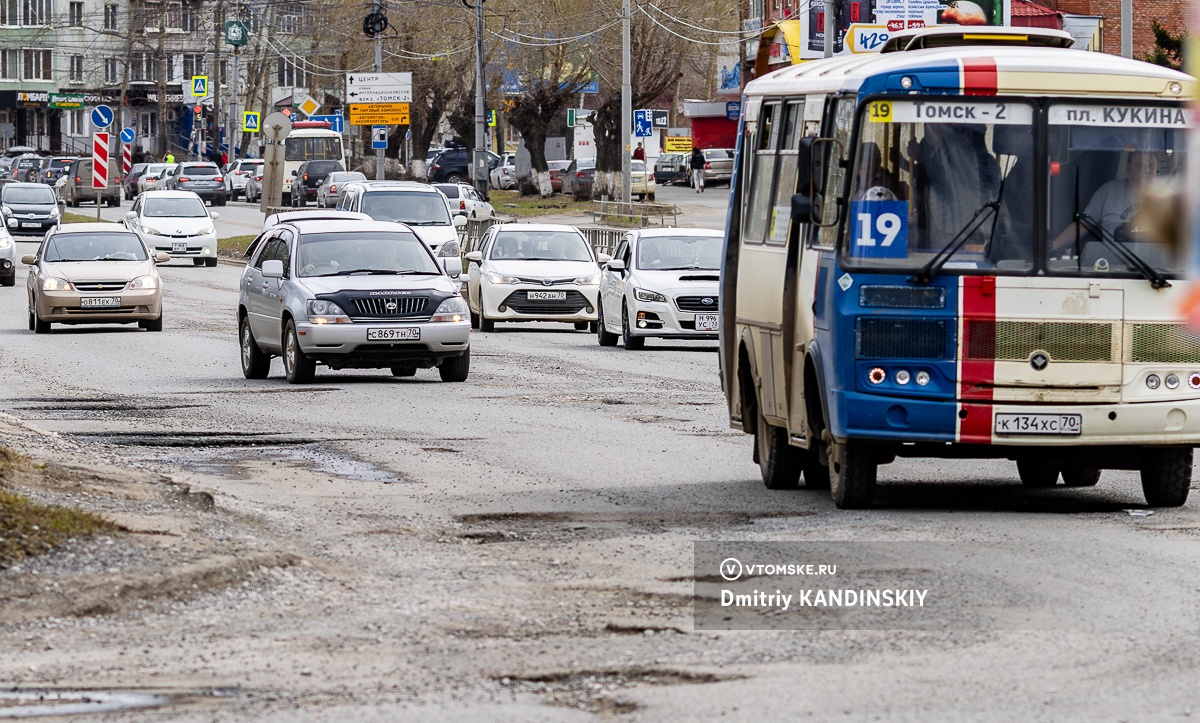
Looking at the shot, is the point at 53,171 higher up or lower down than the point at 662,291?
higher up

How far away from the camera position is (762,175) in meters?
13.0

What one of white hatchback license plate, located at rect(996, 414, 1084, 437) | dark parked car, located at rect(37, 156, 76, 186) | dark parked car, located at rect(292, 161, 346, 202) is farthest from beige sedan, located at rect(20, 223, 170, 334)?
dark parked car, located at rect(37, 156, 76, 186)

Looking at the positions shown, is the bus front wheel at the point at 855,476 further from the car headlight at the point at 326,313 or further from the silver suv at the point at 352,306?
the car headlight at the point at 326,313

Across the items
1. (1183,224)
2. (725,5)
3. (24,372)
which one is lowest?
(24,372)

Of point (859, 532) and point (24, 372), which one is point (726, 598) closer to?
point (859, 532)

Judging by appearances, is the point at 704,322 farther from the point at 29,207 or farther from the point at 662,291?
the point at 29,207

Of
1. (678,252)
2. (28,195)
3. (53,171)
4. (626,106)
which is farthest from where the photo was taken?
(53,171)

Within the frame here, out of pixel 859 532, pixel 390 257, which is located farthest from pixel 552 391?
pixel 859 532

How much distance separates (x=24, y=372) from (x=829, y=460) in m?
13.4

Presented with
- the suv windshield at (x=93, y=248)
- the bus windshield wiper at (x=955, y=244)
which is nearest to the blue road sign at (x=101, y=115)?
the suv windshield at (x=93, y=248)

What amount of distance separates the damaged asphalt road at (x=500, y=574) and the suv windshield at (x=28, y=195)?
152 feet

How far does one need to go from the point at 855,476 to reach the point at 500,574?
9.01ft

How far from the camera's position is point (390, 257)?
22.6 m

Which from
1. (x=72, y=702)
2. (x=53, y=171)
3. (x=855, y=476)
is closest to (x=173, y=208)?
(x=855, y=476)
